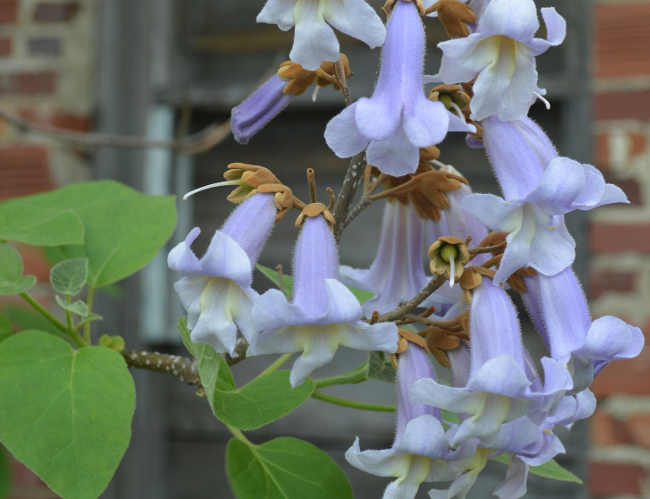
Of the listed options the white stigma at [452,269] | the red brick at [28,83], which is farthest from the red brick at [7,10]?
the white stigma at [452,269]

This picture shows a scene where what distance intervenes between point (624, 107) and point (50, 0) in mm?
1084

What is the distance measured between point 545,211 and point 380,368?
0.15 m

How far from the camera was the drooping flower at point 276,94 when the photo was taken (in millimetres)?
491

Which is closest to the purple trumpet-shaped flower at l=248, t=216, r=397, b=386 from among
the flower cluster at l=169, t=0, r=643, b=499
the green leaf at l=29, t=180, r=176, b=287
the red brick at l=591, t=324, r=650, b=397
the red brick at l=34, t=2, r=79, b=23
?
the flower cluster at l=169, t=0, r=643, b=499

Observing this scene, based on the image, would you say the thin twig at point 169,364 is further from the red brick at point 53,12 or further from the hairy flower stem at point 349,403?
the red brick at point 53,12

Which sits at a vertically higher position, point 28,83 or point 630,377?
point 28,83

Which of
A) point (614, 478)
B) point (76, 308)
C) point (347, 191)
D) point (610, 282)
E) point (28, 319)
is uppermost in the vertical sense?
point (347, 191)

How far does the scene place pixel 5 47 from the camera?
→ 1618 mm

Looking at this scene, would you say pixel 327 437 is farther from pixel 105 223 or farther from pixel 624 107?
pixel 105 223

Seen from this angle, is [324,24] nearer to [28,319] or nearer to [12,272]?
[12,272]

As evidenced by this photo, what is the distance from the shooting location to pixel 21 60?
1.62m

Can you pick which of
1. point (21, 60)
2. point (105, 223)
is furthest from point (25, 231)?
point (21, 60)

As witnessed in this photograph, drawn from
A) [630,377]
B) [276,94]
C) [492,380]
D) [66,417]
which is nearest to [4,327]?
[66,417]

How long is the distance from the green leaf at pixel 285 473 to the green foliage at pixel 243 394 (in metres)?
0.06
